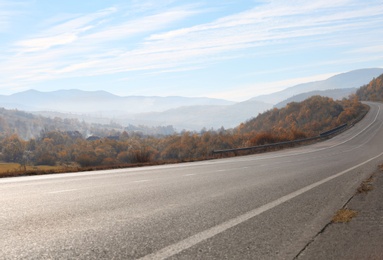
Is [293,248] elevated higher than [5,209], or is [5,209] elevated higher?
[5,209]

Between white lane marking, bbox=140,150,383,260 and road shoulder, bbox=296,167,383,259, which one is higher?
white lane marking, bbox=140,150,383,260

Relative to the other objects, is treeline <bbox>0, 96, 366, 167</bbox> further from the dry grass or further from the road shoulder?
the road shoulder

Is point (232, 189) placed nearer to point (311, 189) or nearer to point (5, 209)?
point (311, 189)

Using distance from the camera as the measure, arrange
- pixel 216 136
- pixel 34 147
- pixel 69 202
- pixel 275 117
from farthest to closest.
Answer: pixel 275 117
pixel 34 147
pixel 216 136
pixel 69 202

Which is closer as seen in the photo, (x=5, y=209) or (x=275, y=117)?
(x=5, y=209)

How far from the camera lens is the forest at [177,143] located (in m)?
30.2

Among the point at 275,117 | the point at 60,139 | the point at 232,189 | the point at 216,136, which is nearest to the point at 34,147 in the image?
the point at 60,139

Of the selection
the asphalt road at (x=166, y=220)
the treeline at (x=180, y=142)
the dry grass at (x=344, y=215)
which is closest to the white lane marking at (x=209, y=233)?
the asphalt road at (x=166, y=220)

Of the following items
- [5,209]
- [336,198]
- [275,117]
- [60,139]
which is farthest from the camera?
[275,117]

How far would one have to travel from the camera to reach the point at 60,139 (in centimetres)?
14712

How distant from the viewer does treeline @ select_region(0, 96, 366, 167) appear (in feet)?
107

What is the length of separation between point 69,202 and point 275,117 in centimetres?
17445

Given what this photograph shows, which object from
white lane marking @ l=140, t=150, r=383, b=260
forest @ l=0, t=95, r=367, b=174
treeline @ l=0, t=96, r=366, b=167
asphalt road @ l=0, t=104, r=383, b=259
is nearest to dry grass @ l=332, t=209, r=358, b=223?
asphalt road @ l=0, t=104, r=383, b=259

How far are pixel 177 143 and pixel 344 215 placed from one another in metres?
77.0
